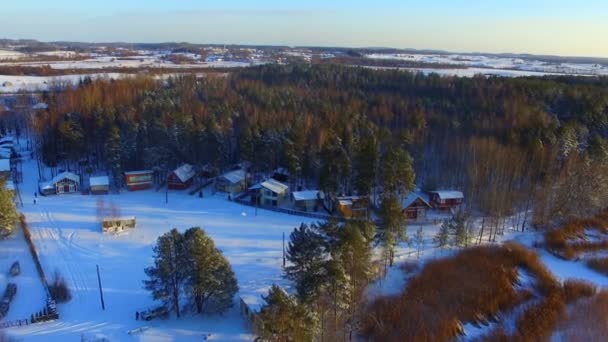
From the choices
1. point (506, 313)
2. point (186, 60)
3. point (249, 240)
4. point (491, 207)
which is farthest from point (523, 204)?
point (186, 60)

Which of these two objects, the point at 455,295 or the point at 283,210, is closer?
the point at 455,295

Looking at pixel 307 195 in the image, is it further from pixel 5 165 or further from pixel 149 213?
pixel 5 165

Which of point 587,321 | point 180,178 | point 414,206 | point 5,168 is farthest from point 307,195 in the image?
point 5,168

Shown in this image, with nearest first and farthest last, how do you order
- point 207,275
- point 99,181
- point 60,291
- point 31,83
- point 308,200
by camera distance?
1. point 207,275
2. point 60,291
3. point 308,200
4. point 99,181
5. point 31,83

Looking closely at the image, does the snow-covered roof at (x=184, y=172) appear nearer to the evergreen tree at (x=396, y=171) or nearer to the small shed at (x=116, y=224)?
the small shed at (x=116, y=224)

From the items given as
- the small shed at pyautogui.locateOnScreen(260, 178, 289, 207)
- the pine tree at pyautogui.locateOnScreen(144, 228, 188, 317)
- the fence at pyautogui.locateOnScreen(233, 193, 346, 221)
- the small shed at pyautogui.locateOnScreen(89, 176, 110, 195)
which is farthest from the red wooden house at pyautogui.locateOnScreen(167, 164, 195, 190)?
the pine tree at pyautogui.locateOnScreen(144, 228, 188, 317)

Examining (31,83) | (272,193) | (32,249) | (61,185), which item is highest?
(31,83)

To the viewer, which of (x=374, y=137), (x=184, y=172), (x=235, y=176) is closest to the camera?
(x=374, y=137)
